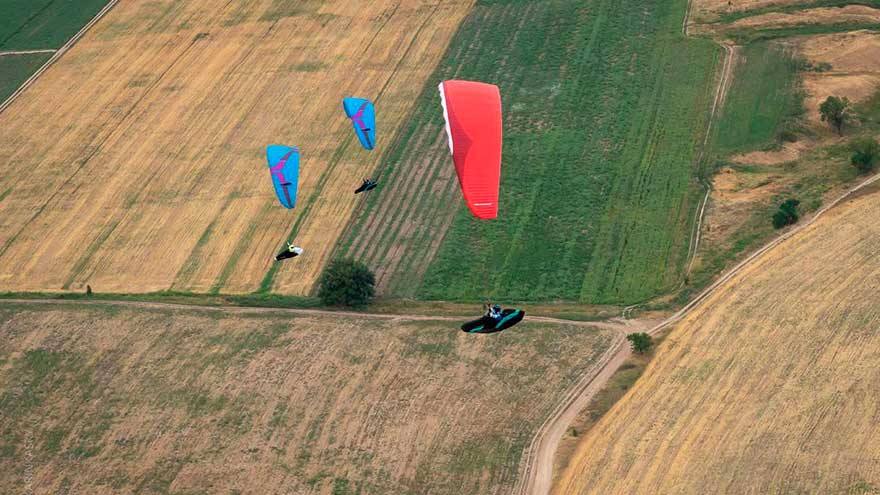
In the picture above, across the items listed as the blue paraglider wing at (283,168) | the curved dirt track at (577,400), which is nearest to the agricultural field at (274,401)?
the curved dirt track at (577,400)

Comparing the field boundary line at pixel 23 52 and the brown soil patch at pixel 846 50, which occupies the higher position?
the brown soil patch at pixel 846 50

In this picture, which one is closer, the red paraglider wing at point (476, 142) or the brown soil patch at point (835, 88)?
the red paraglider wing at point (476, 142)

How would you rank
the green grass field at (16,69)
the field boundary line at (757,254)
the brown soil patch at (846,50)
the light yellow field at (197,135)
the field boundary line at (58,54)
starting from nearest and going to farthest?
the field boundary line at (757,254)
the light yellow field at (197,135)
the brown soil patch at (846,50)
the field boundary line at (58,54)
the green grass field at (16,69)

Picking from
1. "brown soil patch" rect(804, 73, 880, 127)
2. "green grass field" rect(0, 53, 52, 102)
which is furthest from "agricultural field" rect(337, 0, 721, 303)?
"green grass field" rect(0, 53, 52, 102)

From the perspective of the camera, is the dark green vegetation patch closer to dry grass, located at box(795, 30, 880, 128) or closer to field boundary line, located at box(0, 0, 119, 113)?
field boundary line, located at box(0, 0, 119, 113)

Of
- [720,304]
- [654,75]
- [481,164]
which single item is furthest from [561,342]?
[654,75]

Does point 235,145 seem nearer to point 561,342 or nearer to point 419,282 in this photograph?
point 419,282

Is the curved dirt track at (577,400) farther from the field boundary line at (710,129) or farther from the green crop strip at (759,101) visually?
the green crop strip at (759,101)
